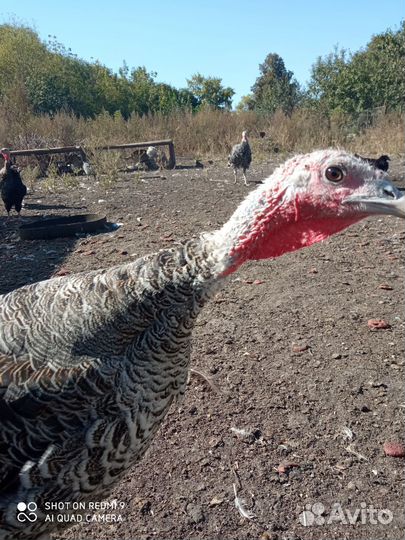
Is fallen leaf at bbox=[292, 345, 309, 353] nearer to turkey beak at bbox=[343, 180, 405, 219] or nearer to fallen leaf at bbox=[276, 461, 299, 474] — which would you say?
fallen leaf at bbox=[276, 461, 299, 474]

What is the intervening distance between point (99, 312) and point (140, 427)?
484 millimetres

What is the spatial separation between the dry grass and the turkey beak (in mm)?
16960

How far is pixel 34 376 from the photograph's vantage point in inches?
66.5

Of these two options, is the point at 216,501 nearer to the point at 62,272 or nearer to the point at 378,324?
the point at 378,324

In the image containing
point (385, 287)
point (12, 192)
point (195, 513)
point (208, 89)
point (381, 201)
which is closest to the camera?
point (381, 201)

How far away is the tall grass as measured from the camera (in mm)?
18359

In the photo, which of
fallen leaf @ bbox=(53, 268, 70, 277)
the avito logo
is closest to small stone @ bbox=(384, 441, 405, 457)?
the avito logo

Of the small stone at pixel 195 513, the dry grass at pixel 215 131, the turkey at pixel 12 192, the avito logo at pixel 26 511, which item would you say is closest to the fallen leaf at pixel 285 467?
the small stone at pixel 195 513

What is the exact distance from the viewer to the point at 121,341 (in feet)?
5.83

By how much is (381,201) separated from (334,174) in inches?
7.7

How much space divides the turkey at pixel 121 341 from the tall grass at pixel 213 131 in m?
16.4

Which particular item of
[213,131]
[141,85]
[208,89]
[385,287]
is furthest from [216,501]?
[208,89]

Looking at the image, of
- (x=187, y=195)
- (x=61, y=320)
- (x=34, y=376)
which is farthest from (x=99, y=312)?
(x=187, y=195)

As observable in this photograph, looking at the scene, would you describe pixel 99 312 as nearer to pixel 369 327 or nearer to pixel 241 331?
pixel 241 331
